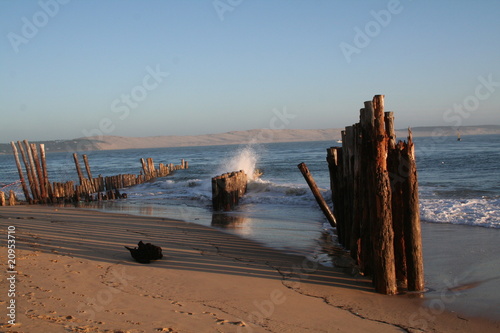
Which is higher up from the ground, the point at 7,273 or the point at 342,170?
the point at 342,170

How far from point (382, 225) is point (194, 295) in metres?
2.91

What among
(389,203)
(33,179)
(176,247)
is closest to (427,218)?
(389,203)

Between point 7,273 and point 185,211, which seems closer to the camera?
point 7,273

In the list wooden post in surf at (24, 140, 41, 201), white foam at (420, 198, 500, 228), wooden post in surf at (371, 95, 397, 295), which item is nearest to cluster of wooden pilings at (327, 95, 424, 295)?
wooden post in surf at (371, 95, 397, 295)

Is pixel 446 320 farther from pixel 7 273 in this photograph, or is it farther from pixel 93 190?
pixel 93 190

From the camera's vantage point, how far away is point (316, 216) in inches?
597

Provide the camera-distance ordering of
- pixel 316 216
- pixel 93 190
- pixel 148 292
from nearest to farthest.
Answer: pixel 148 292, pixel 316 216, pixel 93 190

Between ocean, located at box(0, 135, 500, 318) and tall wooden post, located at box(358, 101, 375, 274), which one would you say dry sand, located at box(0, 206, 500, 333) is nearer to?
tall wooden post, located at box(358, 101, 375, 274)

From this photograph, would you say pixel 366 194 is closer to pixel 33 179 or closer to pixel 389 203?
pixel 389 203

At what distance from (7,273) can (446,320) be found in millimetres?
6103

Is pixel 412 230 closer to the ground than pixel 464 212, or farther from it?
farther from it

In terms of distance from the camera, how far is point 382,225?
666 cm

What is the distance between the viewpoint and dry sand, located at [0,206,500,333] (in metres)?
5.15

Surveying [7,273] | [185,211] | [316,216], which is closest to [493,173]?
[316,216]
